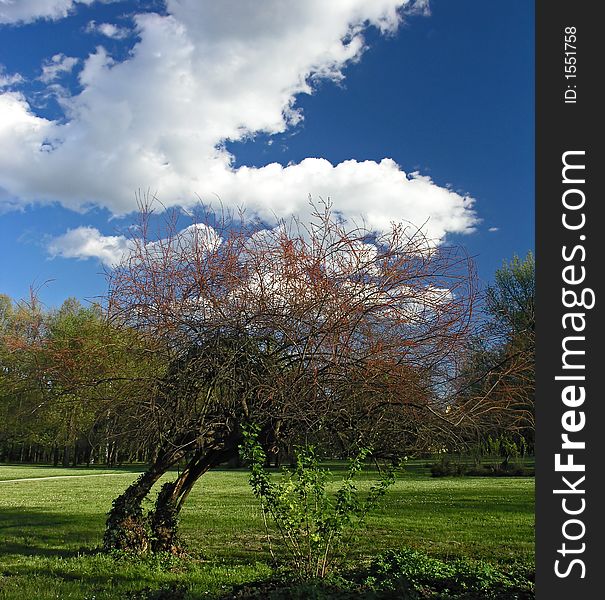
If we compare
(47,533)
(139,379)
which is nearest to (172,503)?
(139,379)

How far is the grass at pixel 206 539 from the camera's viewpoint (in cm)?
685

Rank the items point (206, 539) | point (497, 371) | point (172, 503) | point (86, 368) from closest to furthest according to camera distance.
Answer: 1. point (497, 371)
2. point (86, 368)
3. point (172, 503)
4. point (206, 539)

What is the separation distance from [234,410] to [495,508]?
33.0 feet

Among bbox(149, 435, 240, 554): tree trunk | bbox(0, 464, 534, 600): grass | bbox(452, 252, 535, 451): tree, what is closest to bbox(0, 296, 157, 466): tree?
bbox(149, 435, 240, 554): tree trunk

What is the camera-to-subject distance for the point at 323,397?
6.94 metres

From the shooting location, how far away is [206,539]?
1020 centimetres

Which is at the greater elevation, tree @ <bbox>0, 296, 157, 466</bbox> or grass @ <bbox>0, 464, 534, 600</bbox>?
tree @ <bbox>0, 296, 157, 466</bbox>

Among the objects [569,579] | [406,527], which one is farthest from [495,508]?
[569,579]

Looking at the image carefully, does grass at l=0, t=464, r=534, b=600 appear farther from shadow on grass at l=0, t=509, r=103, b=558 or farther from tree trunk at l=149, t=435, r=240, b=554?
tree trunk at l=149, t=435, r=240, b=554

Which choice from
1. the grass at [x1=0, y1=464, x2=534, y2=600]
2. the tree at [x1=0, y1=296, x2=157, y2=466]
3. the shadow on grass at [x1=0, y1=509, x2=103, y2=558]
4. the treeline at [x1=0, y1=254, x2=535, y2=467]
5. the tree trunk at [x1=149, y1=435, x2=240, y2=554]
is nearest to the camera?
the grass at [x1=0, y1=464, x2=534, y2=600]

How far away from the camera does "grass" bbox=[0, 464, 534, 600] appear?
6.85 meters

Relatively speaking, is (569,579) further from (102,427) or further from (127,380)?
(102,427)

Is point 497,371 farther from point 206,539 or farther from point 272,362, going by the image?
point 206,539

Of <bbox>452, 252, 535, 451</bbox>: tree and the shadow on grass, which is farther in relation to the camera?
the shadow on grass
